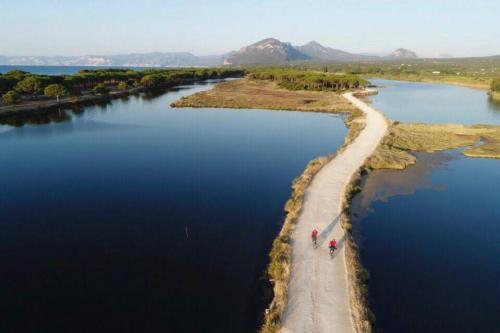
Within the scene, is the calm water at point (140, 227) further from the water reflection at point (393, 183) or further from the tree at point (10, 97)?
the tree at point (10, 97)

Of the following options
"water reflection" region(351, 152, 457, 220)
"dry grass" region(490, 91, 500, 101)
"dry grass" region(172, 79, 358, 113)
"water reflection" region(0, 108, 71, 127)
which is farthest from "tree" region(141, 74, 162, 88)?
"dry grass" region(490, 91, 500, 101)

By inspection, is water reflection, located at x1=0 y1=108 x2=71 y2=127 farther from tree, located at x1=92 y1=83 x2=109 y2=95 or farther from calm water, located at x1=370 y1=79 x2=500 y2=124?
calm water, located at x1=370 y1=79 x2=500 y2=124

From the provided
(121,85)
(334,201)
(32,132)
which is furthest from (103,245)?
(121,85)

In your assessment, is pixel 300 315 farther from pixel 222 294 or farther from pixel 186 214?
pixel 186 214

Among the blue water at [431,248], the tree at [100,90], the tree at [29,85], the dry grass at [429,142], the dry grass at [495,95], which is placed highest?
the tree at [29,85]

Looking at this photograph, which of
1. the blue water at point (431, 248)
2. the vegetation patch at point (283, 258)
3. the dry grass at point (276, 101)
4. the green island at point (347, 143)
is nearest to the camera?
the vegetation patch at point (283, 258)

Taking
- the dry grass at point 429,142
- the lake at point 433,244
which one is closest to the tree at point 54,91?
the dry grass at point 429,142

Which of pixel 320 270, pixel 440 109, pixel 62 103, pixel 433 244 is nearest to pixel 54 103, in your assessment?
pixel 62 103

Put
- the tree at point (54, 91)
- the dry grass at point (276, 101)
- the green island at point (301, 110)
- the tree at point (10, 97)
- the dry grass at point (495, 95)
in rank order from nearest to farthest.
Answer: the green island at point (301, 110) → the tree at point (10, 97) → the dry grass at point (276, 101) → the tree at point (54, 91) → the dry grass at point (495, 95)
